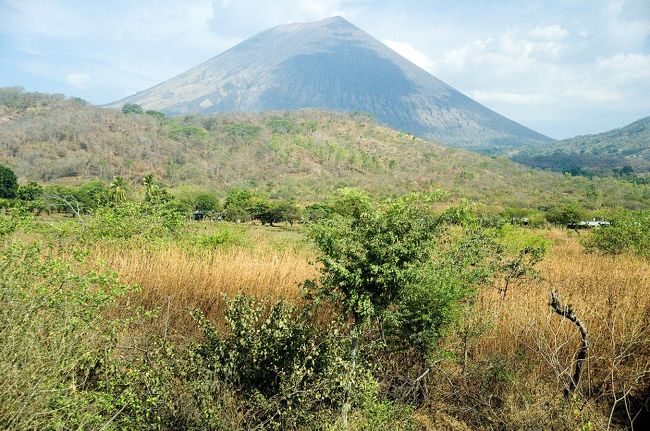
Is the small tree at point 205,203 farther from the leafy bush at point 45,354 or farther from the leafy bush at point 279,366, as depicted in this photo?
the leafy bush at point 279,366

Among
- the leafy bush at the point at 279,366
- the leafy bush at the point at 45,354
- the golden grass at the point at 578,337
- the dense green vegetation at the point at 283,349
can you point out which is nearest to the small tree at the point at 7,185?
the leafy bush at the point at 45,354

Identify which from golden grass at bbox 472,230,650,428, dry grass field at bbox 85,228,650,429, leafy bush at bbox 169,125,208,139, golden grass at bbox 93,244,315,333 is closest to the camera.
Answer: dry grass field at bbox 85,228,650,429

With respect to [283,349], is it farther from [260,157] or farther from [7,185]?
[260,157]

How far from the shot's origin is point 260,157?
101438mm

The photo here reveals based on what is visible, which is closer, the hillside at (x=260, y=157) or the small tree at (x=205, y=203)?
the small tree at (x=205, y=203)

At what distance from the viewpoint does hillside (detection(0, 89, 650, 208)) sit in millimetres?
75938

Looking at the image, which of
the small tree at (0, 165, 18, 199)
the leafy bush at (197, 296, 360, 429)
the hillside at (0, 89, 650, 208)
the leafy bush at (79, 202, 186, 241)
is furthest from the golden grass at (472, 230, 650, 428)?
the hillside at (0, 89, 650, 208)

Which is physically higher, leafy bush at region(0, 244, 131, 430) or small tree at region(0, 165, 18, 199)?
leafy bush at region(0, 244, 131, 430)

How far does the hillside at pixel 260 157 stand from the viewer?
249 feet

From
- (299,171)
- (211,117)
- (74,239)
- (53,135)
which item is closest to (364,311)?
(74,239)

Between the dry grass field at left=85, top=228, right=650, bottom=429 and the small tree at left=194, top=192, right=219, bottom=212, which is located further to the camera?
the small tree at left=194, top=192, right=219, bottom=212

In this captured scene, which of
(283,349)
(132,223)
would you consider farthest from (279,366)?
(132,223)

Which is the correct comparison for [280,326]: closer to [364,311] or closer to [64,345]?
[364,311]

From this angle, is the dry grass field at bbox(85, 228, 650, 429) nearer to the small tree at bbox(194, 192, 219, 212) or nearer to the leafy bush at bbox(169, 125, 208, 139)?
the small tree at bbox(194, 192, 219, 212)
